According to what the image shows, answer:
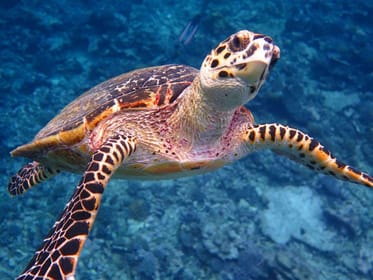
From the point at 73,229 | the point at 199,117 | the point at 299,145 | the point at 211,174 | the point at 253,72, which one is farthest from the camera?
the point at 211,174

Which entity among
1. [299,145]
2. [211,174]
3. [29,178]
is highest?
[299,145]

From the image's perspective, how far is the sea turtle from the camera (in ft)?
7.36

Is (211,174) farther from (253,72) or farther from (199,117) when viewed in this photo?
(253,72)

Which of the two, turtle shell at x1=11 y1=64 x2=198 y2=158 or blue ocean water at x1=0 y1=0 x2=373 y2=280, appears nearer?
turtle shell at x1=11 y1=64 x2=198 y2=158

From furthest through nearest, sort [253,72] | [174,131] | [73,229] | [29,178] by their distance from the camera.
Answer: [29,178]
[174,131]
[253,72]
[73,229]

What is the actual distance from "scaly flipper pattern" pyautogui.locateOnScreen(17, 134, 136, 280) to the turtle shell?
68 cm

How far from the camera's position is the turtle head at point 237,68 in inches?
84.7

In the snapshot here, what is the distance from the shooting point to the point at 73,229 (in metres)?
2.02

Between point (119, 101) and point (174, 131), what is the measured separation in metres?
0.62

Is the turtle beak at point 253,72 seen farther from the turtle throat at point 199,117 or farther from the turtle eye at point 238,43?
the turtle throat at point 199,117

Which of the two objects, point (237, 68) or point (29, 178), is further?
point (29, 178)

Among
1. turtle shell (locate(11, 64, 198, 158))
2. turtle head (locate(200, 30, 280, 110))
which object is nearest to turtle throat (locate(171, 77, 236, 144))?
turtle head (locate(200, 30, 280, 110))

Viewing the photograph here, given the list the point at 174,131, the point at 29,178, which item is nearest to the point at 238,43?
the point at 174,131

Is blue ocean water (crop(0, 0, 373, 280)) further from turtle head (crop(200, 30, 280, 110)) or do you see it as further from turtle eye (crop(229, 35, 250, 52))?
turtle eye (crop(229, 35, 250, 52))
